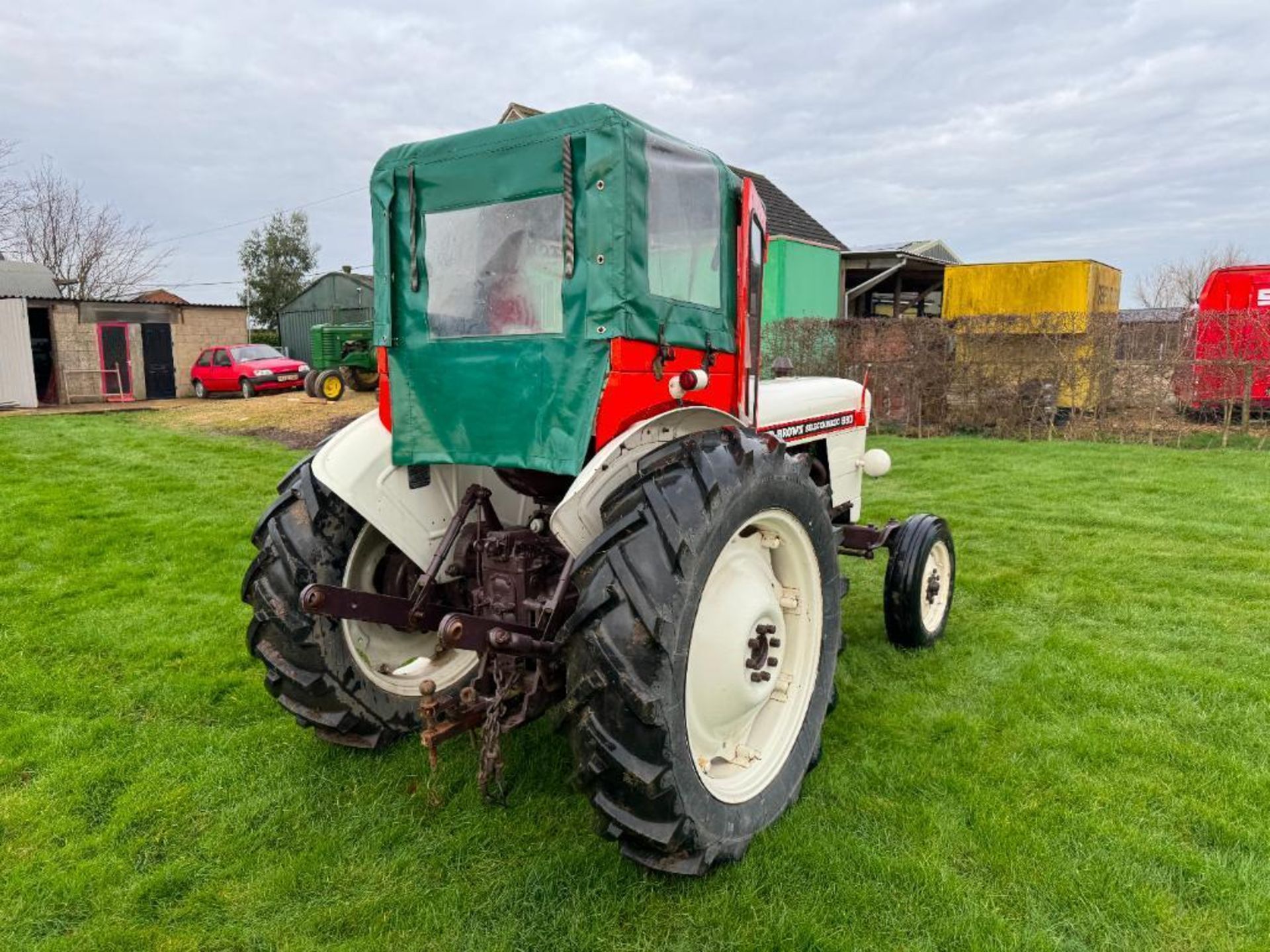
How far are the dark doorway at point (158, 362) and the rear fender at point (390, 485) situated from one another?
76.6ft

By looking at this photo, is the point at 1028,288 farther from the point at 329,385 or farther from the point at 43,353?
the point at 43,353

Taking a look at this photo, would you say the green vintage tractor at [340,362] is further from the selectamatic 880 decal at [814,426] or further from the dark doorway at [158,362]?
the selectamatic 880 decal at [814,426]

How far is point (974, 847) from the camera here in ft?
8.69

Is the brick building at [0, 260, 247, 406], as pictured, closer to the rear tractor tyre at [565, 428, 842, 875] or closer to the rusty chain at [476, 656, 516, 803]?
the rusty chain at [476, 656, 516, 803]

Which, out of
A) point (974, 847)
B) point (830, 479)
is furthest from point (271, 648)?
point (830, 479)

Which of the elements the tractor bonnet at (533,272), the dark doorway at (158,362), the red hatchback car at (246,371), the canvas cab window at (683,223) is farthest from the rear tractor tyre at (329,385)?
the canvas cab window at (683,223)

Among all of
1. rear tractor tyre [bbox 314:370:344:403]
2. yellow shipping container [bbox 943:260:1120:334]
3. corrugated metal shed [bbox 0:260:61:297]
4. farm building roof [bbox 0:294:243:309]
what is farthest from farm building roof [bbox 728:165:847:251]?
corrugated metal shed [bbox 0:260:61:297]

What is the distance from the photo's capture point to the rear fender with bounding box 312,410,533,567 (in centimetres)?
278

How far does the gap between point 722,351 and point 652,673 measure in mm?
1300

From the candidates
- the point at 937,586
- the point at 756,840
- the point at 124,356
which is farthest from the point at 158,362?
the point at 756,840

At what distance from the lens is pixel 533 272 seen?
2.57 m

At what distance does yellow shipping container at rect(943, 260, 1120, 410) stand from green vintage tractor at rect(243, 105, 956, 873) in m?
10.3

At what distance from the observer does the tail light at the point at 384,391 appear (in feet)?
9.22

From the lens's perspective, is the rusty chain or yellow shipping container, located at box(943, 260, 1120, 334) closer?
the rusty chain
